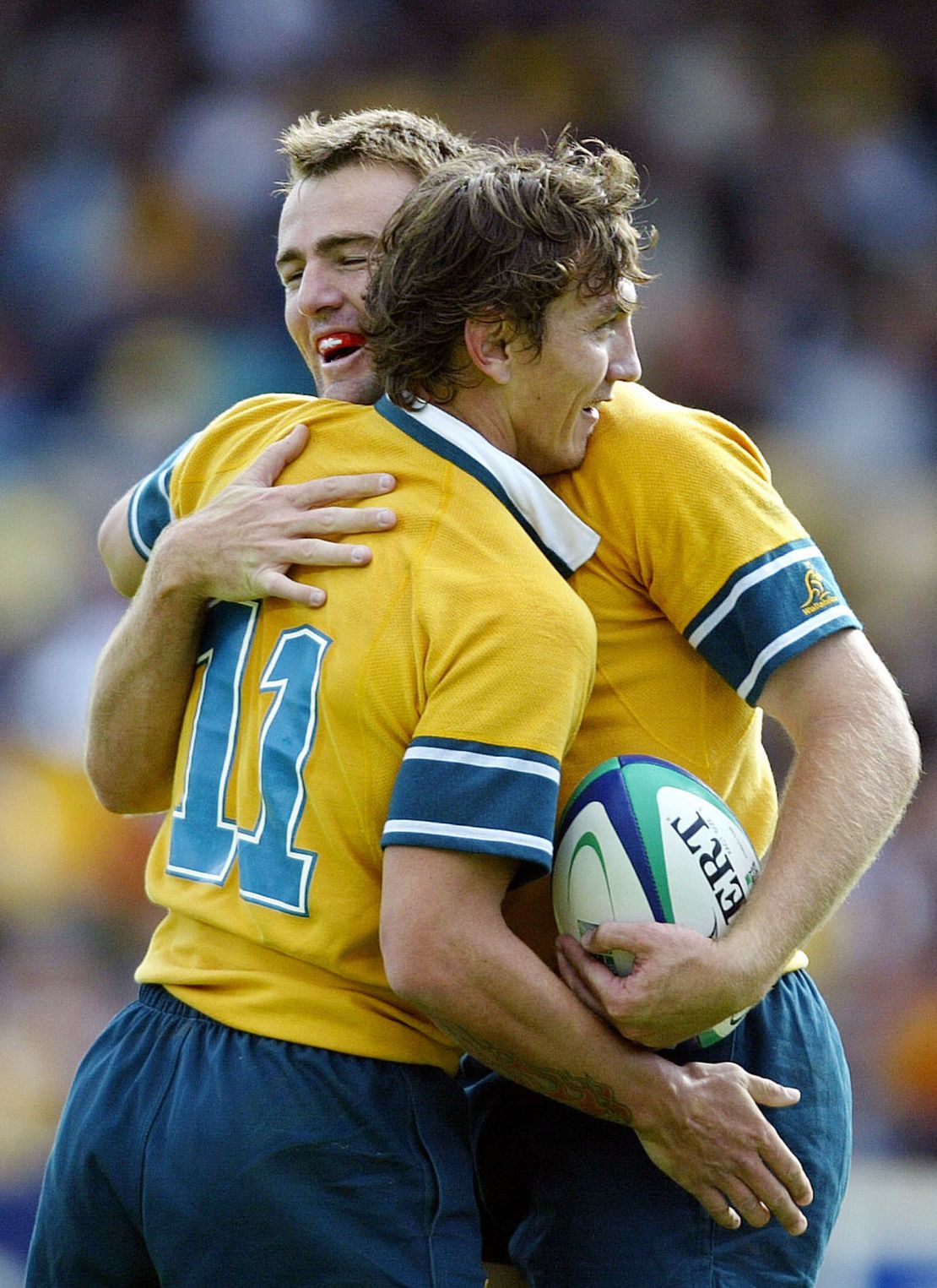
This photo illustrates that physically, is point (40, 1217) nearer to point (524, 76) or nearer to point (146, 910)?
point (146, 910)

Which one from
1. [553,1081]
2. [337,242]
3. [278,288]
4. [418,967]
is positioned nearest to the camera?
[418,967]

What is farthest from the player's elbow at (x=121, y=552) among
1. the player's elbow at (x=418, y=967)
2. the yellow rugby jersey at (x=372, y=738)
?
the player's elbow at (x=418, y=967)

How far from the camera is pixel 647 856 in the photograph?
2.03m

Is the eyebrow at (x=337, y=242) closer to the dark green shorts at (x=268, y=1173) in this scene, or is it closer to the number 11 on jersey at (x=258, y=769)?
the number 11 on jersey at (x=258, y=769)

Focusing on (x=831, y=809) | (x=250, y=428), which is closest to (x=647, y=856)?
(x=831, y=809)

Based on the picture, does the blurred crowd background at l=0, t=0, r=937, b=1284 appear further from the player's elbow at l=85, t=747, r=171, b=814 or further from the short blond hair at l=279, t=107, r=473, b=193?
the short blond hair at l=279, t=107, r=473, b=193

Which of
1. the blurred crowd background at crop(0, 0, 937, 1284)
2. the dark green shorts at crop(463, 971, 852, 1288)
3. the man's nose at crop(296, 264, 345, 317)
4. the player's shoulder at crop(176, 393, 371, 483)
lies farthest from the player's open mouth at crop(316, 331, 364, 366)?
the blurred crowd background at crop(0, 0, 937, 1284)

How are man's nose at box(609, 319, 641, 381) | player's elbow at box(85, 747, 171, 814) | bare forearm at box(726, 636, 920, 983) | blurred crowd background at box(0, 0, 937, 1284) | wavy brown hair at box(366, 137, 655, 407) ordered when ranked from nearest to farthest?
bare forearm at box(726, 636, 920, 983)
wavy brown hair at box(366, 137, 655, 407)
man's nose at box(609, 319, 641, 381)
player's elbow at box(85, 747, 171, 814)
blurred crowd background at box(0, 0, 937, 1284)

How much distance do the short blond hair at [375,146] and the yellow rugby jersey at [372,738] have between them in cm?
58

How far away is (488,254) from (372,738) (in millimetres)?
644

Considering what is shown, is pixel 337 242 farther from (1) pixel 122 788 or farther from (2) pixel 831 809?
(2) pixel 831 809

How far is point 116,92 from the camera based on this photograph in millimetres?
8992

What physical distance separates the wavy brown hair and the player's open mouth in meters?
0.37

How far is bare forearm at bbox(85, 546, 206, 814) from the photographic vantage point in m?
2.30
